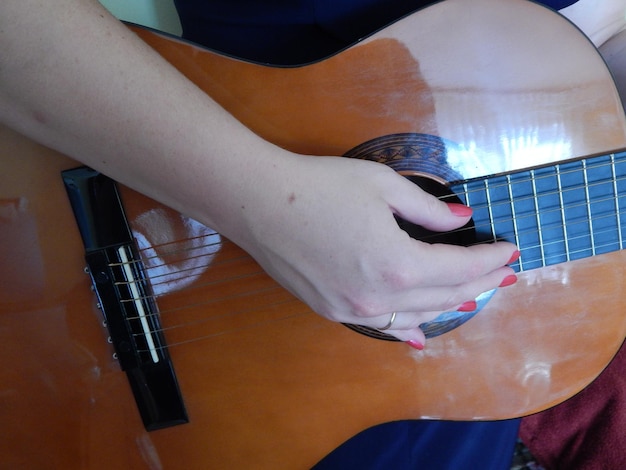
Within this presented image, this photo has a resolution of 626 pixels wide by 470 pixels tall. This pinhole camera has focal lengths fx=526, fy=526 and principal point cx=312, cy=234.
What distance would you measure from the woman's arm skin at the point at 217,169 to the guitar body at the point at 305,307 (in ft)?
0.34

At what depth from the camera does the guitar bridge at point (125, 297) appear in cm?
69

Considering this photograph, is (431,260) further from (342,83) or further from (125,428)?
(125,428)

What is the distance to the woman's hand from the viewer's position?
0.58 meters

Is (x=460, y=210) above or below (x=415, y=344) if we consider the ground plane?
above

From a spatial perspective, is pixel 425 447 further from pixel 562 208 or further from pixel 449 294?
pixel 562 208

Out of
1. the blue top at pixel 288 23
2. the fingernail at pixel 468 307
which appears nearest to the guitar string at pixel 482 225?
the fingernail at pixel 468 307

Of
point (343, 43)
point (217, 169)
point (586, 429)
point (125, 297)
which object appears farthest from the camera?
point (586, 429)

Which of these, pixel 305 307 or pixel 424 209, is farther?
pixel 305 307

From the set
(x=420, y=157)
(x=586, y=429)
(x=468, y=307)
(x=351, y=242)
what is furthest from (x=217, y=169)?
(x=586, y=429)

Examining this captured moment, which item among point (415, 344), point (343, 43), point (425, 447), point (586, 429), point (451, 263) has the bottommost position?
point (586, 429)

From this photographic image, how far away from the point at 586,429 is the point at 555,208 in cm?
59

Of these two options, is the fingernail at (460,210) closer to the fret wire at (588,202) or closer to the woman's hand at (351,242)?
the woman's hand at (351,242)

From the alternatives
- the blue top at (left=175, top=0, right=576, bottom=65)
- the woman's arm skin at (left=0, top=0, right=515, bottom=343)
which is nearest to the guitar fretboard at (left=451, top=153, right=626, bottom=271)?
the woman's arm skin at (left=0, top=0, right=515, bottom=343)

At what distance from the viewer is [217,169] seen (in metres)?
0.58
